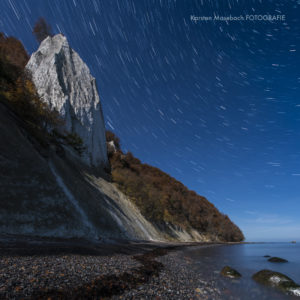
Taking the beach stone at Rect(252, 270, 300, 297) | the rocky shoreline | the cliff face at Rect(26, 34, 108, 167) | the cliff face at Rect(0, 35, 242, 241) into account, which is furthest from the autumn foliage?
the rocky shoreline

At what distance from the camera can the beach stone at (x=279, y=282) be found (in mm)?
9564

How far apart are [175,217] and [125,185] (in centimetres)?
2143

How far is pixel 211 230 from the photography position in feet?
221

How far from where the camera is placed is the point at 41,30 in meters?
57.3

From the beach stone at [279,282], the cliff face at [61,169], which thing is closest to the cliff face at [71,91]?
the cliff face at [61,169]

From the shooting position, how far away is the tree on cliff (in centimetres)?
5691

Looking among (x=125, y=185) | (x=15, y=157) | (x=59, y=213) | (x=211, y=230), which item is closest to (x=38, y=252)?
(x=59, y=213)

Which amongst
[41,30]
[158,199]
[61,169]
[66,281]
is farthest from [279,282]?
[41,30]

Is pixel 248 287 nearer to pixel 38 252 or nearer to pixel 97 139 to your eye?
pixel 38 252

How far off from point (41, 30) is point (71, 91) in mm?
36478

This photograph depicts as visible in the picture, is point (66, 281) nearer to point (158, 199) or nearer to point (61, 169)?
point (61, 169)

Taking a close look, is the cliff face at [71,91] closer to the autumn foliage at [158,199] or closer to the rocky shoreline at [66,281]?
the autumn foliage at [158,199]

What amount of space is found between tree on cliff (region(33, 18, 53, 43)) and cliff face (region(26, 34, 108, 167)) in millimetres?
16827

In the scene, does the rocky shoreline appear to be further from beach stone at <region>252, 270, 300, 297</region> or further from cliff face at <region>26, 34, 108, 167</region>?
cliff face at <region>26, 34, 108, 167</region>
